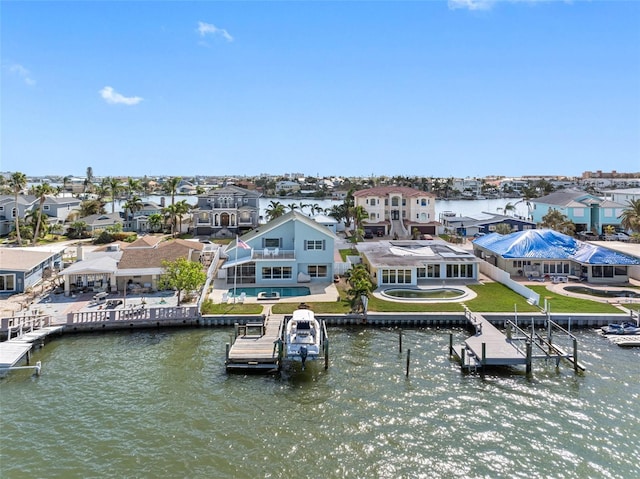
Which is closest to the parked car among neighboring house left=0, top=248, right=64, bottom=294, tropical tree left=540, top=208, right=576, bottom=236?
tropical tree left=540, top=208, right=576, bottom=236

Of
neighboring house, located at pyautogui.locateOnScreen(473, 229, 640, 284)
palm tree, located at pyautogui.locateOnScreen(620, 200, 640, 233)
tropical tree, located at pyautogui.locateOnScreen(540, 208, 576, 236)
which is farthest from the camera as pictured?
tropical tree, located at pyautogui.locateOnScreen(540, 208, 576, 236)

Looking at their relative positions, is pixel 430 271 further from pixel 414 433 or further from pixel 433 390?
→ pixel 414 433

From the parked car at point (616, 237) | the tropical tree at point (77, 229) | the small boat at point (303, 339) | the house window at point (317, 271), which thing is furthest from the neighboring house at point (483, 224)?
the tropical tree at point (77, 229)

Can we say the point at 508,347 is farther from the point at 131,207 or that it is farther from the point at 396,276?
the point at 131,207

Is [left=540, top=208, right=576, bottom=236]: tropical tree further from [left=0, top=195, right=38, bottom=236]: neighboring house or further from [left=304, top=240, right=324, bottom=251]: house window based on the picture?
[left=0, top=195, right=38, bottom=236]: neighboring house

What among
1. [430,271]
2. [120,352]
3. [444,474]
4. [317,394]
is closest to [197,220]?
[430,271]

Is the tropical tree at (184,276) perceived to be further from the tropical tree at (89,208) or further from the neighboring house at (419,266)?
the tropical tree at (89,208)
